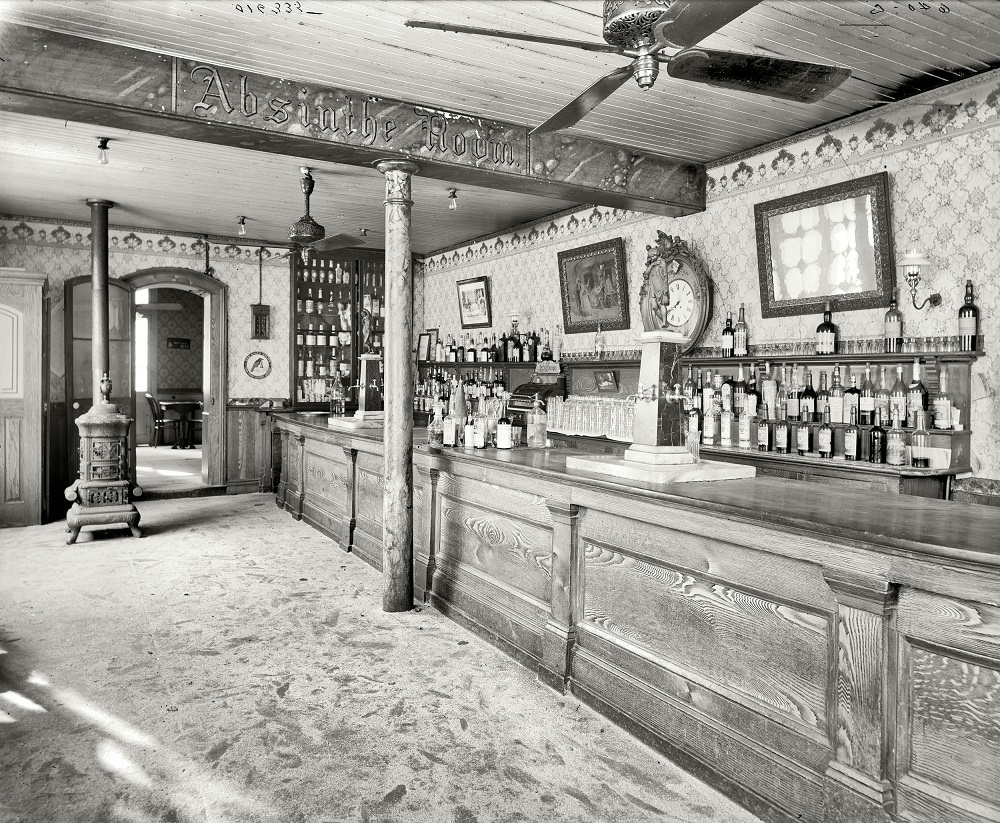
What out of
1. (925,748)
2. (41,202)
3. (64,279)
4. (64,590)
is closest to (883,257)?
(925,748)

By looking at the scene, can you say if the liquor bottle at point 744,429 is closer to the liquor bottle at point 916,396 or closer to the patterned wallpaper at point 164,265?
the liquor bottle at point 916,396

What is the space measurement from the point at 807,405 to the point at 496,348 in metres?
4.37

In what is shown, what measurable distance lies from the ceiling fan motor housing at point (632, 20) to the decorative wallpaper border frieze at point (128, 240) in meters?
8.16

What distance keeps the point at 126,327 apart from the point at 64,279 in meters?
0.85

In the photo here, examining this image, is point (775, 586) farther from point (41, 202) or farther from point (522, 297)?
point (41, 202)

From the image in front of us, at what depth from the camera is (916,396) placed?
4.43 m

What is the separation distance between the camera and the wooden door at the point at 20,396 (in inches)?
289

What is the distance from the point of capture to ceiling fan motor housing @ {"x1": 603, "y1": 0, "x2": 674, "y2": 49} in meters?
2.52

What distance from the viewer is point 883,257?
185 inches

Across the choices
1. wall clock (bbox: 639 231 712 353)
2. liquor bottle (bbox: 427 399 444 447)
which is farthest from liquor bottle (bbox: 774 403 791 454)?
liquor bottle (bbox: 427 399 444 447)

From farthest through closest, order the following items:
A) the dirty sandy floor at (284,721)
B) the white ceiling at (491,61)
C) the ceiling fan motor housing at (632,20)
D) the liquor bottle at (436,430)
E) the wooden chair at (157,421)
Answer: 1. the wooden chair at (157,421)
2. the liquor bottle at (436,430)
3. the white ceiling at (491,61)
4. the dirty sandy floor at (284,721)
5. the ceiling fan motor housing at (632,20)

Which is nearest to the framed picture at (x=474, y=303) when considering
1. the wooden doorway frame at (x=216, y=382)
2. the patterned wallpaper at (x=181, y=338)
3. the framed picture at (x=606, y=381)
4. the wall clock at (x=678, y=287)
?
the framed picture at (x=606, y=381)

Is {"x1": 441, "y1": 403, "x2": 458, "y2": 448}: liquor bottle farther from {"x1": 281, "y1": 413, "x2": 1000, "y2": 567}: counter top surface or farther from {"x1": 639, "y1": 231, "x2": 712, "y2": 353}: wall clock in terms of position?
{"x1": 639, "y1": 231, "x2": 712, "y2": 353}: wall clock

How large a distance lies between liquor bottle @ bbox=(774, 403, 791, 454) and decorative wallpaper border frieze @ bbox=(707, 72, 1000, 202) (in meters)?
1.79
